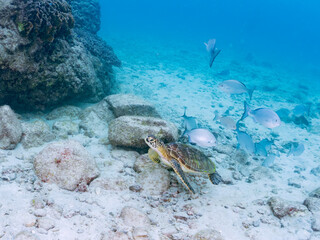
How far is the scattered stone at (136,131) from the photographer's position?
462 centimetres

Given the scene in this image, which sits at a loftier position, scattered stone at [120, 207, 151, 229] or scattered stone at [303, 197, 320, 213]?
scattered stone at [303, 197, 320, 213]

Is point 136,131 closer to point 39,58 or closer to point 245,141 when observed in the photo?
point 245,141

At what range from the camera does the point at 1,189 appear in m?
2.85

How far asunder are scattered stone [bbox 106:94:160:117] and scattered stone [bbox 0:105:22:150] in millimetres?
2563

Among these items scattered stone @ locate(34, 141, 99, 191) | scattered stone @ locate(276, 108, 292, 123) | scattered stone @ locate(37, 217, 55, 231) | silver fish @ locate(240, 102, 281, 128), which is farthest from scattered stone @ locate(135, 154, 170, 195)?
scattered stone @ locate(276, 108, 292, 123)

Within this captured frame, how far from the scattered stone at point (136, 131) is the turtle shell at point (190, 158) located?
87cm

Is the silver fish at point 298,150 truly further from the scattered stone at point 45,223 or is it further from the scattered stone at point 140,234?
the scattered stone at point 45,223

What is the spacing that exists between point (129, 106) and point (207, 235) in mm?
3988

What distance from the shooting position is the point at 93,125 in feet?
18.4

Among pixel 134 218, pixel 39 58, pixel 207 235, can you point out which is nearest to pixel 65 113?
pixel 39 58

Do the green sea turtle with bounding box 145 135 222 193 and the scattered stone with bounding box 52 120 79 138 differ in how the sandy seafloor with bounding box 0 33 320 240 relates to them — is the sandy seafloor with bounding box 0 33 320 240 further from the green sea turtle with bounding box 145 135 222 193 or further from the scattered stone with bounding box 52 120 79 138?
the green sea turtle with bounding box 145 135 222 193

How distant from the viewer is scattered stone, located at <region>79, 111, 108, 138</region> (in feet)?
17.7

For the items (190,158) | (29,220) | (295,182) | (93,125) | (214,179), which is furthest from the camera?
(93,125)

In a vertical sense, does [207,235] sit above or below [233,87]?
below
